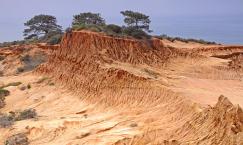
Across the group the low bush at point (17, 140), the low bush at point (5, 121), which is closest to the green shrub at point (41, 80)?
the low bush at point (5, 121)

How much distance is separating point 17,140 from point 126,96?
16.8ft

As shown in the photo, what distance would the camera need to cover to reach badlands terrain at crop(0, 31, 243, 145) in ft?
50.9

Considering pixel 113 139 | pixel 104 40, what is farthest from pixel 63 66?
pixel 113 139

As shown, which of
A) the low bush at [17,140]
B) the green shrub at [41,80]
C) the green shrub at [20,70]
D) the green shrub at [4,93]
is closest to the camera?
the low bush at [17,140]

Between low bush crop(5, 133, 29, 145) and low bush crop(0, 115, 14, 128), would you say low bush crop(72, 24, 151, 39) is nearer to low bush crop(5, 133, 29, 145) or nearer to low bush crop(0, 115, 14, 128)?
low bush crop(0, 115, 14, 128)

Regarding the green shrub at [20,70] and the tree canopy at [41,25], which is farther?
the tree canopy at [41,25]

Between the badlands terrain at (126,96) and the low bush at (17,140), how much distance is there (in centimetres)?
24

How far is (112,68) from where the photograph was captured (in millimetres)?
23766

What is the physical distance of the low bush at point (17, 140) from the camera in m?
19.1

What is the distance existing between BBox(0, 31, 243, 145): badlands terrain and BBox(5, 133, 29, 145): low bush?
24 cm

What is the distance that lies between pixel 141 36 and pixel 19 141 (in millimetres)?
13747

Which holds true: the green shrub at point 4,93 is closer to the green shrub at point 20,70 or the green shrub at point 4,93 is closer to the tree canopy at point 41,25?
the green shrub at point 20,70

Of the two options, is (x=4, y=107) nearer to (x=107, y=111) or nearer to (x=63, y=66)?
(x=63, y=66)

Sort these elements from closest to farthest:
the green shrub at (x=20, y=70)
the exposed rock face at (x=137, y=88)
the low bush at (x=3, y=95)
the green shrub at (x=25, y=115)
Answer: the exposed rock face at (x=137, y=88) < the green shrub at (x=25, y=115) < the low bush at (x=3, y=95) < the green shrub at (x=20, y=70)
